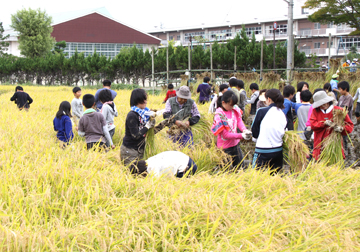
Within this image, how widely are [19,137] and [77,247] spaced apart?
3.36m

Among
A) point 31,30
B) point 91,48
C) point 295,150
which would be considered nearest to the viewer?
point 295,150

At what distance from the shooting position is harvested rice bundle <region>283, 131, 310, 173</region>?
4070 mm

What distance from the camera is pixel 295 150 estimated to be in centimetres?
413

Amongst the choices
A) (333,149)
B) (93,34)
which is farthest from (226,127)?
(93,34)

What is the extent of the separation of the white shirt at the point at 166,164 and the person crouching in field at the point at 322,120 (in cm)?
190

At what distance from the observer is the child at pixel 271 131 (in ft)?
12.9

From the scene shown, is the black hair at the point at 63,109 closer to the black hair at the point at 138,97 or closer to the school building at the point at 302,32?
the black hair at the point at 138,97

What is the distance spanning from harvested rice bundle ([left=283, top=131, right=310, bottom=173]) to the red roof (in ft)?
134

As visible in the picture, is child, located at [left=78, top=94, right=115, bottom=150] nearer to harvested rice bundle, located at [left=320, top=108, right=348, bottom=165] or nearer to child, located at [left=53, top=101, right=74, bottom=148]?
child, located at [left=53, top=101, right=74, bottom=148]

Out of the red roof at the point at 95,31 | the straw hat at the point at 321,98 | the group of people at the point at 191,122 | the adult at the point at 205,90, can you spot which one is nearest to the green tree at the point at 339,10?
the adult at the point at 205,90

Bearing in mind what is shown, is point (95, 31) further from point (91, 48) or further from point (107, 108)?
point (107, 108)

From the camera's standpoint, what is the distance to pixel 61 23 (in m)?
42.0

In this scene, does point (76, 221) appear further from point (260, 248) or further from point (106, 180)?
point (260, 248)

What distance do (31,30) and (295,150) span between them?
34.4 metres
